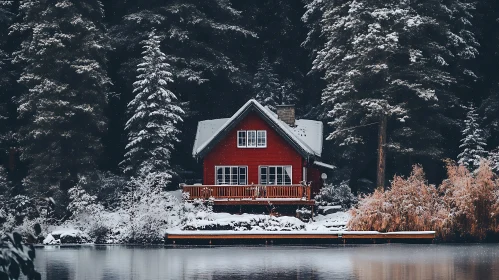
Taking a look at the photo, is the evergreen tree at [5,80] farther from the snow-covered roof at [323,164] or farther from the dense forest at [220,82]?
the snow-covered roof at [323,164]

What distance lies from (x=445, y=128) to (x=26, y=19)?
28.7 metres

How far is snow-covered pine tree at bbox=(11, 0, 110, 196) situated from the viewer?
50.2m

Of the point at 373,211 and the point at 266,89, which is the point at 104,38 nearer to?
the point at 266,89

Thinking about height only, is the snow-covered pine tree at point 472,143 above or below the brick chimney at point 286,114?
below

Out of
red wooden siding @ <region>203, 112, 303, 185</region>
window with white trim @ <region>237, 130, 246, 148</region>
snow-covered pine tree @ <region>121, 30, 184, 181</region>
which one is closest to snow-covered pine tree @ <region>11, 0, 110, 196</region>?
snow-covered pine tree @ <region>121, 30, 184, 181</region>

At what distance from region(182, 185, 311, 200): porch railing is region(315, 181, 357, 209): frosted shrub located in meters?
3.33

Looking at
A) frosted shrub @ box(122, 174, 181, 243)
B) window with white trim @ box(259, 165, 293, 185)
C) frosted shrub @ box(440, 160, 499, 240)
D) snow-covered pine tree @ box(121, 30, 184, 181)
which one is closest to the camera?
frosted shrub @ box(440, 160, 499, 240)

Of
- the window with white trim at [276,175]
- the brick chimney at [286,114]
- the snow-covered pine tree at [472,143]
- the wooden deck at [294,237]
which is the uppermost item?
the brick chimney at [286,114]

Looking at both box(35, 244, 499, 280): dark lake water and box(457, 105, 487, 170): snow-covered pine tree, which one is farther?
box(457, 105, 487, 170): snow-covered pine tree

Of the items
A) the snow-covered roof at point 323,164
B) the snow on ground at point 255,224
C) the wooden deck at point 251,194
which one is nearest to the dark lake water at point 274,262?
the snow on ground at point 255,224

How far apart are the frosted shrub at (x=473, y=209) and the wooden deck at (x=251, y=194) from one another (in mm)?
8403

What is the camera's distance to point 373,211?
149ft

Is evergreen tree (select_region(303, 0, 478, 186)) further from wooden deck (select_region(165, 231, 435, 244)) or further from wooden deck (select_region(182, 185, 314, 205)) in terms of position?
wooden deck (select_region(165, 231, 435, 244))

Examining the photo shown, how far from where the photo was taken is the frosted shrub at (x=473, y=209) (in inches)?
1761
